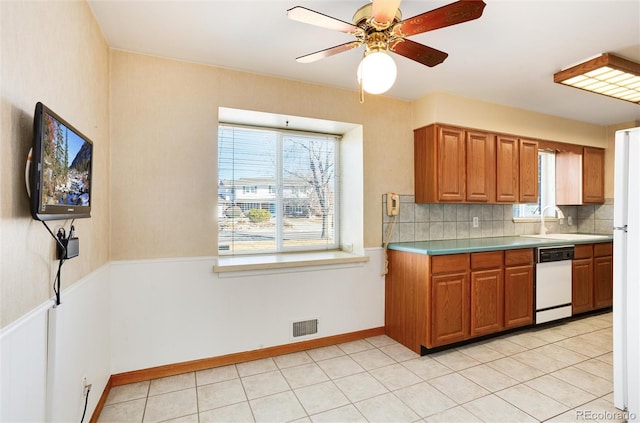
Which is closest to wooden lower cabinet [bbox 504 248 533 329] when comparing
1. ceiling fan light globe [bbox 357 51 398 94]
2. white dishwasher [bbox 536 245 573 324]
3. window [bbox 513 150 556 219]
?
white dishwasher [bbox 536 245 573 324]

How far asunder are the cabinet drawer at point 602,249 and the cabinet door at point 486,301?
1675mm

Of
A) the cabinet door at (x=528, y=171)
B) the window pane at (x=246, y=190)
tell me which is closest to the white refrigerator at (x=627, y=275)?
the cabinet door at (x=528, y=171)

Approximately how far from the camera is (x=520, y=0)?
1729 mm

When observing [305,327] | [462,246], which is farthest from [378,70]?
[305,327]

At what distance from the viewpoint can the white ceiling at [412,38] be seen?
1.81m

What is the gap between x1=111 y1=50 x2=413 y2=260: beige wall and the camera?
228 centimetres

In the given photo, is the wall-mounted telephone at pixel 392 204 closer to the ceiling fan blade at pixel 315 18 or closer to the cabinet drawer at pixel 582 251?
the ceiling fan blade at pixel 315 18

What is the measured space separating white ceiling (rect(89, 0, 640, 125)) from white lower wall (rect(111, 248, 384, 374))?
1612 millimetres

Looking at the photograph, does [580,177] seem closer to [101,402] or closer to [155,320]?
[155,320]

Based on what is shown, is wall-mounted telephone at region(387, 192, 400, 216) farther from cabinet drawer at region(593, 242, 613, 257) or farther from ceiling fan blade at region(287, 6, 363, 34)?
cabinet drawer at region(593, 242, 613, 257)

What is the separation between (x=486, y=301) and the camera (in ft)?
9.66

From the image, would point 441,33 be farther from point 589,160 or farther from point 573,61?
point 589,160

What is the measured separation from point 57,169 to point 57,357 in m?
0.80

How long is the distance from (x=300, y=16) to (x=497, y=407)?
8.38 feet
